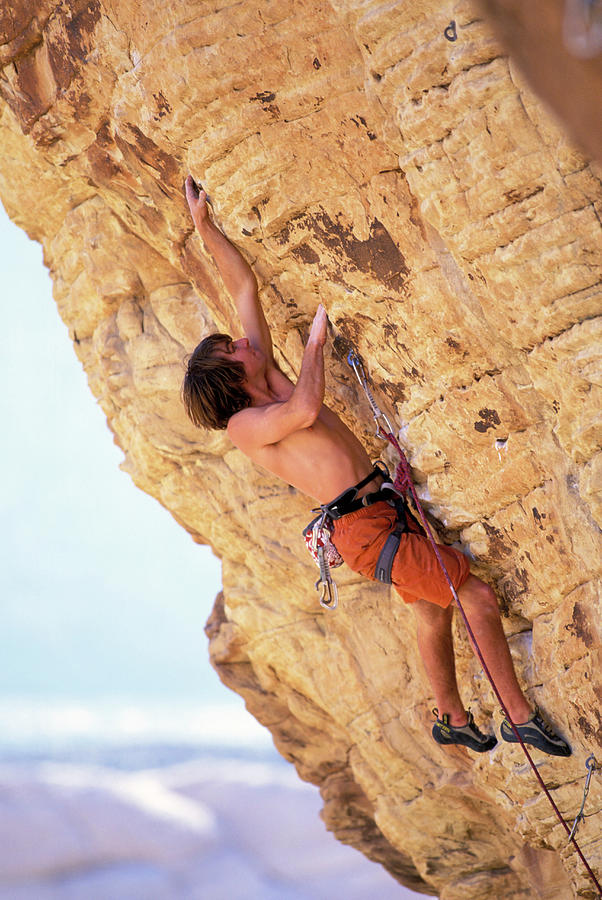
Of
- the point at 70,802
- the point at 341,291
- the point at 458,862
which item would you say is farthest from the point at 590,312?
the point at 70,802

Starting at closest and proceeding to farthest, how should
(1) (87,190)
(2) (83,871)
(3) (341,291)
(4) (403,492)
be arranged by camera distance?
(3) (341,291) → (4) (403,492) → (1) (87,190) → (2) (83,871)

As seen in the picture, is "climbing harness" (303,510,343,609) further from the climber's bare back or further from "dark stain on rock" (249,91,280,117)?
"dark stain on rock" (249,91,280,117)

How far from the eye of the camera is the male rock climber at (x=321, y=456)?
354cm

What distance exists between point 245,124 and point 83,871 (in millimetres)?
9412

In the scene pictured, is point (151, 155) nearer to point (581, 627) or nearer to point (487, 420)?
point (487, 420)

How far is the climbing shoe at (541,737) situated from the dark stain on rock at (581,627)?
44 cm

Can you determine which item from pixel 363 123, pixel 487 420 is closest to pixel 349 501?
pixel 487 420

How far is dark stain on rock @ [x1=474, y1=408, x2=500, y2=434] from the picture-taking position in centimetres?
349

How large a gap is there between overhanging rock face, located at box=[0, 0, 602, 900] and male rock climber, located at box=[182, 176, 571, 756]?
16 centimetres

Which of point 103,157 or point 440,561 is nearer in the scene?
point 440,561

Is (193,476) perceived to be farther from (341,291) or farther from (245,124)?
(245,124)

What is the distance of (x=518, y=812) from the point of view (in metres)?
A: 4.34

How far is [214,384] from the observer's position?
3525 millimetres

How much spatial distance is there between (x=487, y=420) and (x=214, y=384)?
111 centimetres
